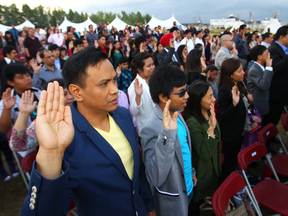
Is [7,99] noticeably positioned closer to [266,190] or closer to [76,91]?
[76,91]

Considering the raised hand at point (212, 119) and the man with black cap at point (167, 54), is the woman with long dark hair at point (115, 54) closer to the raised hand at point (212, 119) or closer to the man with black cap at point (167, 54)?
the man with black cap at point (167, 54)

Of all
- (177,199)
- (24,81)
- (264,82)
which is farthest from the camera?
(264,82)

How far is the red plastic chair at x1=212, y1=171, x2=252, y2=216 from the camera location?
154 cm

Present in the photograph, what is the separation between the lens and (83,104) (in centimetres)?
115

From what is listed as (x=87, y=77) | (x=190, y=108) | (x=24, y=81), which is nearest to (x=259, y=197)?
(x=190, y=108)

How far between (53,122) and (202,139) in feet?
4.69

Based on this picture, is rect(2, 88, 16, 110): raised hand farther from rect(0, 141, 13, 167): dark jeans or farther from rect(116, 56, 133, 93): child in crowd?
rect(116, 56, 133, 93): child in crowd

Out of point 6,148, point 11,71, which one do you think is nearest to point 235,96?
point 11,71

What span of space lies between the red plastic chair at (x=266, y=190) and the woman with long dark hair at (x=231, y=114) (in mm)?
320

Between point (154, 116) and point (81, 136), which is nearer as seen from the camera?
point (81, 136)

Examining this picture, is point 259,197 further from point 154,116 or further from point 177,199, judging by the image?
point 154,116

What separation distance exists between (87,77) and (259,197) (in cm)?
232

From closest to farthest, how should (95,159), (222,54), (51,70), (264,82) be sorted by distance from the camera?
(95,159)
(264,82)
(51,70)
(222,54)

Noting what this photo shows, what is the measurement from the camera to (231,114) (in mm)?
2471
